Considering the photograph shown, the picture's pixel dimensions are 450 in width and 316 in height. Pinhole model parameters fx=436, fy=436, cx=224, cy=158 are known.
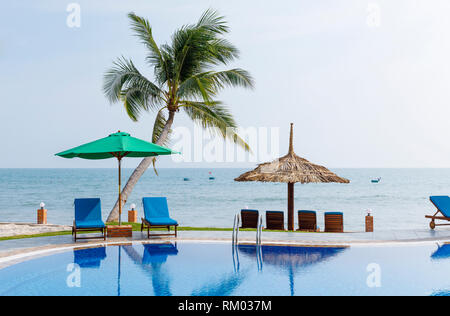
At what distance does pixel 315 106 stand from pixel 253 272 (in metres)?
33.7

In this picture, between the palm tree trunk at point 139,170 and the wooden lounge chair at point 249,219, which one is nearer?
the wooden lounge chair at point 249,219

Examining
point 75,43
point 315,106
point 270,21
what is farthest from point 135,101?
point 315,106

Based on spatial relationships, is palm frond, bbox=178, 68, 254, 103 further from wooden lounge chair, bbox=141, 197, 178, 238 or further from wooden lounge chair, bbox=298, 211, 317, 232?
wooden lounge chair, bbox=141, 197, 178, 238

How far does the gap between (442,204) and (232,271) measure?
8342 mm

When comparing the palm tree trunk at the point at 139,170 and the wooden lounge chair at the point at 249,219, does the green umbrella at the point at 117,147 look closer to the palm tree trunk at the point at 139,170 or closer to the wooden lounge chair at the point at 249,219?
the wooden lounge chair at the point at 249,219

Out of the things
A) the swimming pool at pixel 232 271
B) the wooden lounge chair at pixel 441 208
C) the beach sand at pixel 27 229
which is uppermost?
the wooden lounge chair at pixel 441 208

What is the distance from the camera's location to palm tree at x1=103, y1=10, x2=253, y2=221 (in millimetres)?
15766

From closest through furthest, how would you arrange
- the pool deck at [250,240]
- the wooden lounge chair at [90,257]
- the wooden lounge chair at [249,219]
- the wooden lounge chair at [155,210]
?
the wooden lounge chair at [90,257] → the pool deck at [250,240] → the wooden lounge chair at [155,210] → the wooden lounge chair at [249,219]

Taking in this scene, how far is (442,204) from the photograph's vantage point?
1287 cm

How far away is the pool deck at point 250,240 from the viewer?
9.03m

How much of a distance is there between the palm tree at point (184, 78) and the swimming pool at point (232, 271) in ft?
23.1
